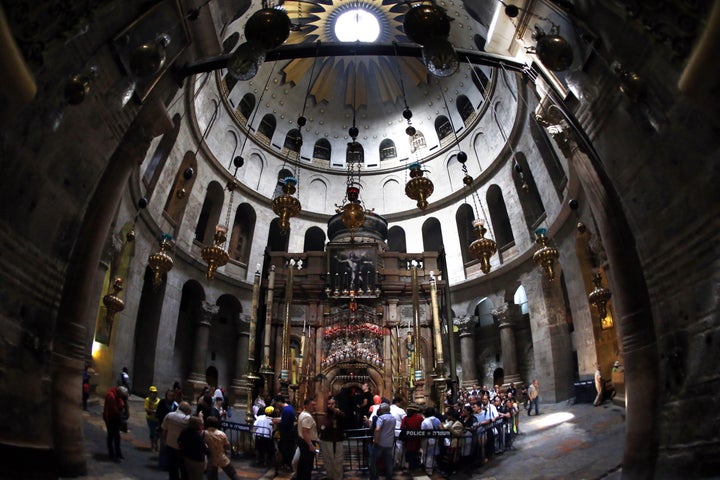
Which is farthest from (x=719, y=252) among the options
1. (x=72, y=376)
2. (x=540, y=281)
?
(x=540, y=281)

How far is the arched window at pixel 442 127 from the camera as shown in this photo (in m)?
25.8

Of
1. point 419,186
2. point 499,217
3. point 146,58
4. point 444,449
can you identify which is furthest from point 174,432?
point 499,217

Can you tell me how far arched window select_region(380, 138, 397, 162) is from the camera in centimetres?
2820

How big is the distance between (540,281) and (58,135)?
17.6m

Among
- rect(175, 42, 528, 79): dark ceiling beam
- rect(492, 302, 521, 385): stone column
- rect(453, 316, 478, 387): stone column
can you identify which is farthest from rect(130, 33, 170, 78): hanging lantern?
rect(453, 316, 478, 387): stone column

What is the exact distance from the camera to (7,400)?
459cm

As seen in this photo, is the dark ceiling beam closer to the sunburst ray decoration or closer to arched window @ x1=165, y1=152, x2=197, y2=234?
arched window @ x1=165, y1=152, x2=197, y2=234

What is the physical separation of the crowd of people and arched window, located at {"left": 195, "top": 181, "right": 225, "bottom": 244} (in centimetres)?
1205

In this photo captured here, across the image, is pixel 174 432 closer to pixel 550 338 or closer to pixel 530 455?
pixel 530 455

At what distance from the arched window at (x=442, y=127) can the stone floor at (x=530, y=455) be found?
58.0ft

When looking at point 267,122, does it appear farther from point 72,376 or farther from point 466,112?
point 72,376

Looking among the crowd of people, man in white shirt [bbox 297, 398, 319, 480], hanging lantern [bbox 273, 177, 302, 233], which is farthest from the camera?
hanging lantern [bbox 273, 177, 302, 233]

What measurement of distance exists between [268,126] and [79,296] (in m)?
21.0

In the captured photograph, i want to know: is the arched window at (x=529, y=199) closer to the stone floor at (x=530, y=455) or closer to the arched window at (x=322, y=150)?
the stone floor at (x=530, y=455)
